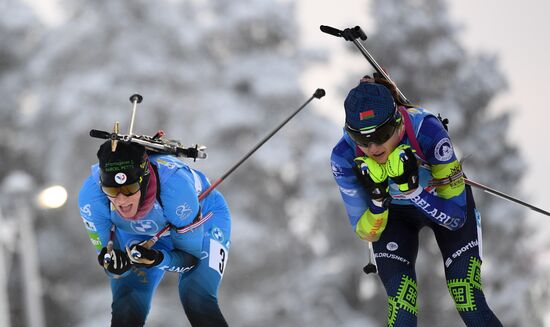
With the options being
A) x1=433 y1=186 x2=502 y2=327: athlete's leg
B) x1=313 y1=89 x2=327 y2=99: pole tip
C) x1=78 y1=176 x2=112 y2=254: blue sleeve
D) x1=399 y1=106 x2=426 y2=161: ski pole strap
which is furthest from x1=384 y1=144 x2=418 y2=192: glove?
x1=78 y1=176 x2=112 y2=254: blue sleeve

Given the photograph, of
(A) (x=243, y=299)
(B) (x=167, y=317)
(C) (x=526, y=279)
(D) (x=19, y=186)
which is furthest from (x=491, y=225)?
(D) (x=19, y=186)

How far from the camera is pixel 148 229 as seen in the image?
5.96 metres

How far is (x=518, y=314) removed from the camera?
2367cm

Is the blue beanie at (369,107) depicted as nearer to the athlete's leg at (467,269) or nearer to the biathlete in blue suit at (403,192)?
the biathlete in blue suit at (403,192)

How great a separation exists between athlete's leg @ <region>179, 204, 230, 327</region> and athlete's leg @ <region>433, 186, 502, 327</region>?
4.50ft

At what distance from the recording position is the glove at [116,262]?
5492 mm

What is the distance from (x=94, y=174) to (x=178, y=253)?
2.32 feet

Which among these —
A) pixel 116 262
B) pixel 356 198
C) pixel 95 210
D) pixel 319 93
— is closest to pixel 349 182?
pixel 356 198

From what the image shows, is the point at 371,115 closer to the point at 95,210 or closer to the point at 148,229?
the point at 148,229

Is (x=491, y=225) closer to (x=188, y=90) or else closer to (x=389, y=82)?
(x=188, y=90)

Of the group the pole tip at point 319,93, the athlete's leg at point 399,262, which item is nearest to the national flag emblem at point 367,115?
the athlete's leg at point 399,262

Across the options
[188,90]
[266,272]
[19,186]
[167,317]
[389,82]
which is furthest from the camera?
[188,90]

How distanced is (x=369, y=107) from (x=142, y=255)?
1530mm

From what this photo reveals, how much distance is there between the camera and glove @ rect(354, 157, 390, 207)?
5.18 meters
